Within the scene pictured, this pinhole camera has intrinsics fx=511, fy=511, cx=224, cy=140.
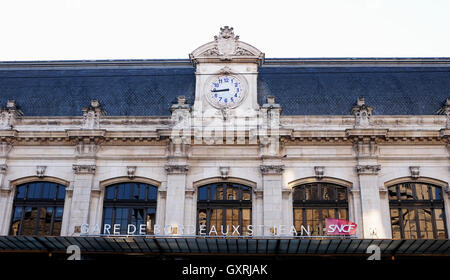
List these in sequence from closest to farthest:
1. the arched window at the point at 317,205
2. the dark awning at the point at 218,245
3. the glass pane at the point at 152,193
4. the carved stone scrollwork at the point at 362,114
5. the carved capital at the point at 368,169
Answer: the dark awning at the point at 218,245
the arched window at the point at 317,205
the carved capital at the point at 368,169
the glass pane at the point at 152,193
the carved stone scrollwork at the point at 362,114

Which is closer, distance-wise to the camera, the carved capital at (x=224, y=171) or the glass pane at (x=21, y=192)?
the carved capital at (x=224, y=171)

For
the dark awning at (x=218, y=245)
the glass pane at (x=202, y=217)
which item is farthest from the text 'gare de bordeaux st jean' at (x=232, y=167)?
the dark awning at (x=218, y=245)

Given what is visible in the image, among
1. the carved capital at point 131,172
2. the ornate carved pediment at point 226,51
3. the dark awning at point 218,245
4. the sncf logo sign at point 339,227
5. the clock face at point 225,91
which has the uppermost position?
the ornate carved pediment at point 226,51

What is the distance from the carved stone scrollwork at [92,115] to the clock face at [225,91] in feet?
19.4

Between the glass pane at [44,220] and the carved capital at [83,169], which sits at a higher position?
the carved capital at [83,169]

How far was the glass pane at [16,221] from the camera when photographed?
25.7 metres

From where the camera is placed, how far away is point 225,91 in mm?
28078

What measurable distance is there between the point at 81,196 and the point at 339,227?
41.1 ft

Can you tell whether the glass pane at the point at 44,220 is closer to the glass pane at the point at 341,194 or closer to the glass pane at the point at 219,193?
the glass pane at the point at 219,193

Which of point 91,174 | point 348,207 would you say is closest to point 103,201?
point 91,174

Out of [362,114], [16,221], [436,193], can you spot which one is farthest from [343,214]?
[16,221]

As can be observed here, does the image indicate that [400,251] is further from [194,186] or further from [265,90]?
[265,90]

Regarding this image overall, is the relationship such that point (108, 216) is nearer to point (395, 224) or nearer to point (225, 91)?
point (225, 91)
